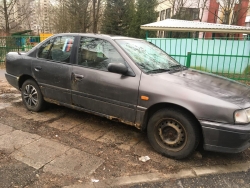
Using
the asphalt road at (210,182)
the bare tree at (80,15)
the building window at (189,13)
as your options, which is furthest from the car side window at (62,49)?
the building window at (189,13)

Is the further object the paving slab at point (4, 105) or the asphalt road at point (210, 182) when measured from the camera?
the paving slab at point (4, 105)

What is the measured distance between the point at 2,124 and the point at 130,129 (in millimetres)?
2365

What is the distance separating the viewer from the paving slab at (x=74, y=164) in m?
2.77

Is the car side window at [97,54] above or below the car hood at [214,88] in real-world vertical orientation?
above

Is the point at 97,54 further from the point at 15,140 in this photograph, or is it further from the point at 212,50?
the point at 212,50

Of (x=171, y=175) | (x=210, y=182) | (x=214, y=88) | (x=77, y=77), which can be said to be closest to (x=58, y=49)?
(x=77, y=77)

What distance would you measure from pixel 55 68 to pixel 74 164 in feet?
6.16

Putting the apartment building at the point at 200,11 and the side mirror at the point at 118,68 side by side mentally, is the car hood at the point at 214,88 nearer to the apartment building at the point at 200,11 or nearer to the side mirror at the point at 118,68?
the side mirror at the point at 118,68

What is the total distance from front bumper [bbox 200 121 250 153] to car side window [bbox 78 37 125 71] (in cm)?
157

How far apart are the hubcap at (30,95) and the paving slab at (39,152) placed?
1323 millimetres

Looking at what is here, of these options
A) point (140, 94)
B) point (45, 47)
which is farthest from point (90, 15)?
point (140, 94)

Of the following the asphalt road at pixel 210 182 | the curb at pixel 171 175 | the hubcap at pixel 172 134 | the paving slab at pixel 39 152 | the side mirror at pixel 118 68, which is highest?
the side mirror at pixel 118 68

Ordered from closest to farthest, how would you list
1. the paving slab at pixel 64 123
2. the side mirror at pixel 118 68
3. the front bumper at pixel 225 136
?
the front bumper at pixel 225 136, the side mirror at pixel 118 68, the paving slab at pixel 64 123

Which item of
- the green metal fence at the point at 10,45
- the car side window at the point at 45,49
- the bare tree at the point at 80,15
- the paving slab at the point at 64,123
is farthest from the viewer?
the bare tree at the point at 80,15
